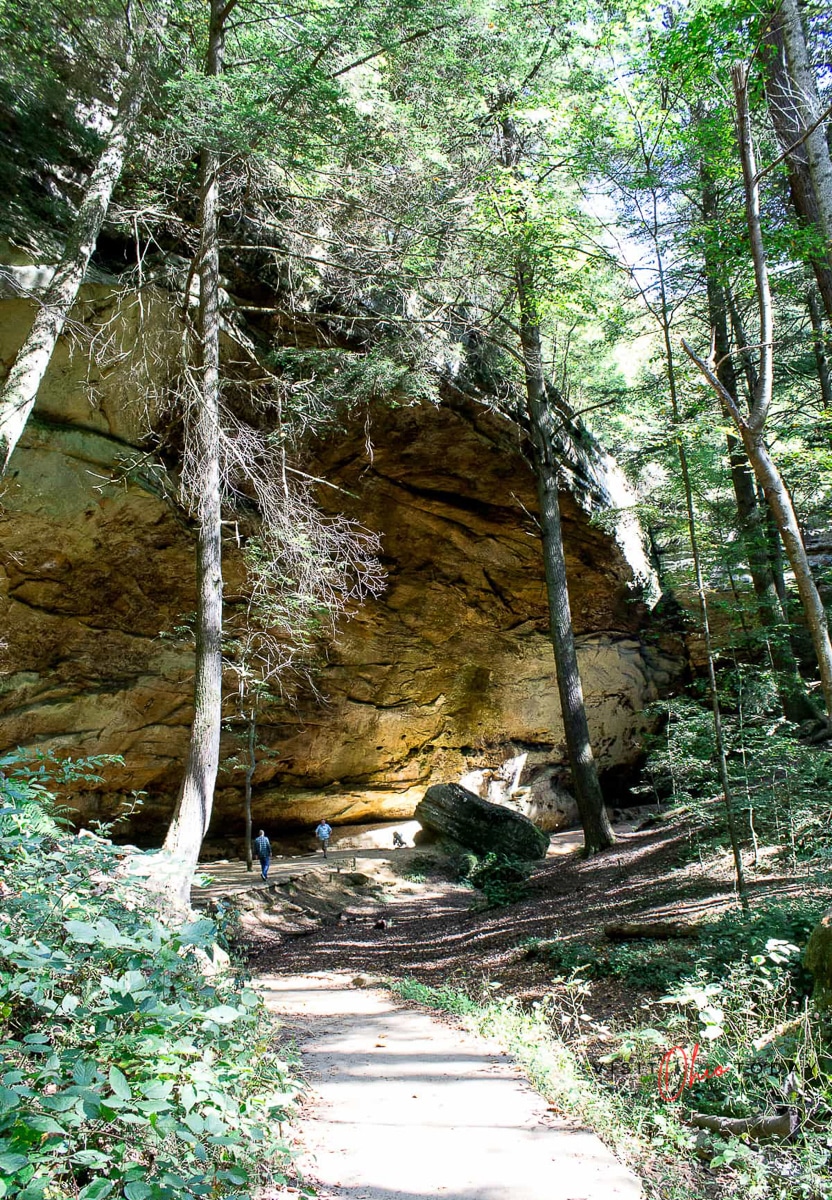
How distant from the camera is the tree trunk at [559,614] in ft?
35.3

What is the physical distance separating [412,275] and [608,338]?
2.85 metres

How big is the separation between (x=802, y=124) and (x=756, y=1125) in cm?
724

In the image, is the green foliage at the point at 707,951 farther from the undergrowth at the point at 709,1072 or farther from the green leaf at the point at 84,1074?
the green leaf at the point at 84,1074

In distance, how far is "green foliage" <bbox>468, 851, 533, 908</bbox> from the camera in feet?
32.1

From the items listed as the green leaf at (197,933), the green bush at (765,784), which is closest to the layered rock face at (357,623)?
the green bush at (765,784)

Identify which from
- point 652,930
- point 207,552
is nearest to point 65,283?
point 207,552

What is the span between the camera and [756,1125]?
3215 millimetres

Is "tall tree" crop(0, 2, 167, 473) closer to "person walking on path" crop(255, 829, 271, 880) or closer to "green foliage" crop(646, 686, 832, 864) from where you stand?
"green foliage" crop(646, 686, 832, 864)

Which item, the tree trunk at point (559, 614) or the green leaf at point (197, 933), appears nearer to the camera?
the green leaf at point (197, 933)

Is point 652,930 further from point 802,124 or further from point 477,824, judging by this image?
point 477,824

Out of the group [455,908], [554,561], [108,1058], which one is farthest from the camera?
[554,561]

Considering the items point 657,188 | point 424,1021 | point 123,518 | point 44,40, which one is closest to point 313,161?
point 44,40

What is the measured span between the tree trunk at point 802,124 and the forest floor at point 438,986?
212 inches

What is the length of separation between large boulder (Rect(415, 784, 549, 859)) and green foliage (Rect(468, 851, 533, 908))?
1.13ft
